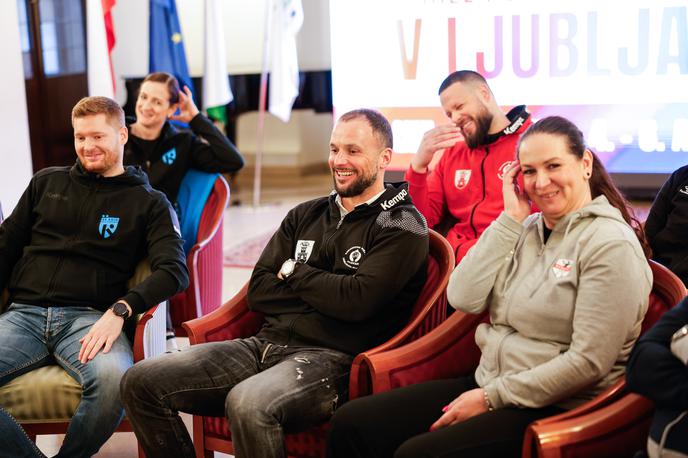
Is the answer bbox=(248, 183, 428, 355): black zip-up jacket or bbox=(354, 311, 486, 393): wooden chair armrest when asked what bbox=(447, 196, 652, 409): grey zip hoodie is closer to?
bbox=(354, 311, 486, 393): wooden chair armrest

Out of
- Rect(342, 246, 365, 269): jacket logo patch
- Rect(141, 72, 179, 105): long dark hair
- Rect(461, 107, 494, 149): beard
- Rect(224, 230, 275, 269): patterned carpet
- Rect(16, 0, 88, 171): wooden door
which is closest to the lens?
Rect(342, 246, 365, 269): jacket logo patch

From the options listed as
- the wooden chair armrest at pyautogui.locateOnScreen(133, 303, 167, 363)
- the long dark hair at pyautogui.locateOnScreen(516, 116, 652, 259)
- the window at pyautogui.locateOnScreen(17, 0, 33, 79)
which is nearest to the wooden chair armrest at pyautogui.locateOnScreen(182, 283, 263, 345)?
the wooden chair armrest at pyautogui.locateOnScreen(133, 303, 167, 363)

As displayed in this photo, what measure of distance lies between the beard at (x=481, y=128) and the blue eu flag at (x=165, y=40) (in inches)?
150

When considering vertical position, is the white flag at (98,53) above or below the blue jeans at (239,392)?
above

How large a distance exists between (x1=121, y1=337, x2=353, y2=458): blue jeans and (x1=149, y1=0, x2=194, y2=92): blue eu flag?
4.41 metres

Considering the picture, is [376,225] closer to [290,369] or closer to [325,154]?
[290,369]

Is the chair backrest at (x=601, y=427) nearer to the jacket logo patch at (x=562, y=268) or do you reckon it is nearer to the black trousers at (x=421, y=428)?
the black trousers at (x=421, y=428)

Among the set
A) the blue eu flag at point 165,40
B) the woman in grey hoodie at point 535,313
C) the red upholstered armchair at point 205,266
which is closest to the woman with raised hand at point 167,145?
the red upholstered armchair at point 205,266

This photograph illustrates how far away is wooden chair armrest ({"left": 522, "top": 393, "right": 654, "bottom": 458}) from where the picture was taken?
1.85 m

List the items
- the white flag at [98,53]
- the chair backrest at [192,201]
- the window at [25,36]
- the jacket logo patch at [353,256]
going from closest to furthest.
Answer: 1. the jacket logo patch at [353,256]
2. the chair backrest at [192,201]
3. the white flag at [98,53]
4. the window at [25,36]

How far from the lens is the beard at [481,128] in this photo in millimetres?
3271

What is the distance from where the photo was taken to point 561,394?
2.00m

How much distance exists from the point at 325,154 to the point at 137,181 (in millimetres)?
6551

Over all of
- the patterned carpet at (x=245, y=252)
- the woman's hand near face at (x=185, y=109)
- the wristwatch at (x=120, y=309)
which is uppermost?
the woman's hand near face at (x=185, y=109)
